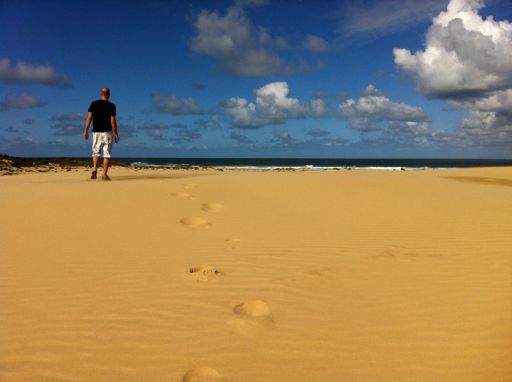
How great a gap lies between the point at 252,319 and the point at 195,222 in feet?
10.4

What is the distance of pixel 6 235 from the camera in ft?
15.2

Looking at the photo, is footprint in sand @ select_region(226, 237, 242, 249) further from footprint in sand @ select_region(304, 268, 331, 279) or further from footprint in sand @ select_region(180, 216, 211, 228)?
footprint in sand @ select_region(304, 268, 331, 279)

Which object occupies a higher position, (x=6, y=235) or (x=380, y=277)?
(x=6, y=235)

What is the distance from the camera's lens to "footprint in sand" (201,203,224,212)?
22.1ft

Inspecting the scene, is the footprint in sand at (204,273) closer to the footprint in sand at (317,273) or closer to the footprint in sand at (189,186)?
the footprint in sand at (317,273)

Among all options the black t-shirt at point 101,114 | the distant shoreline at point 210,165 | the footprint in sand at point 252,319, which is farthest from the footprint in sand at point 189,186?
the distant shoreline at point 210,165

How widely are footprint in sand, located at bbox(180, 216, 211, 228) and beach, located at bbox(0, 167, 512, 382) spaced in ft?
0.12

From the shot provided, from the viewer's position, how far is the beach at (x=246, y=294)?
7.57 feet

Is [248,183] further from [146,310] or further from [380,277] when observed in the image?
[146,310]

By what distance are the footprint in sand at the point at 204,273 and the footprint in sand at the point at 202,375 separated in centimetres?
142

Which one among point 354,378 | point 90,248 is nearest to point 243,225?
point 90,248

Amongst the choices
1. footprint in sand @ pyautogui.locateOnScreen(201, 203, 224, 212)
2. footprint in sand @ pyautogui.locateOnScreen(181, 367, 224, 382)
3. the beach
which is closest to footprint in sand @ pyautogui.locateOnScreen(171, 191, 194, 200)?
footprint in sand @ pyautogui.locateOnScreen(201, 203, 224, 212)

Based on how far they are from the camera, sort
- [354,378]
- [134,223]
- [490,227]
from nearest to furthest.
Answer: [354,378] → [134,223] → [490,227]

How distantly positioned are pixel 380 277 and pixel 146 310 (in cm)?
229
